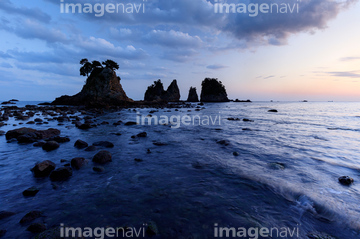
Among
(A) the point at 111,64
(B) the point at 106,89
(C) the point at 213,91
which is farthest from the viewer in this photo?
(C) the point at 213,91

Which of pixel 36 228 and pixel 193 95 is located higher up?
pixel 193 95

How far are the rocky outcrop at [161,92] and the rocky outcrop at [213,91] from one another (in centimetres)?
3142

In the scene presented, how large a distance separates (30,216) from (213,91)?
163 m

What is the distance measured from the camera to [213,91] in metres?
160

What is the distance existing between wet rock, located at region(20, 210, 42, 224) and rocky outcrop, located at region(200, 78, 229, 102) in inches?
6403

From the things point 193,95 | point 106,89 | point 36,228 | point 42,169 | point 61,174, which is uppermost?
point 193,95

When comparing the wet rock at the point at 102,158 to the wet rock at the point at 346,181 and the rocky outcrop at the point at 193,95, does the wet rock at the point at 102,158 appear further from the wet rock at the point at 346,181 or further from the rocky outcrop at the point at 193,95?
the rocky outcrop at the point at 193,95

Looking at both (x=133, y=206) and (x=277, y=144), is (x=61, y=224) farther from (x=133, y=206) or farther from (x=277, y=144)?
(x=277, y=144)

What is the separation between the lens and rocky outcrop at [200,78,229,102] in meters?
160

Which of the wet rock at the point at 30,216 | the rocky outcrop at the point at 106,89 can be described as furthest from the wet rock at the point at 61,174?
the rocky outcrop at the point at 106,89

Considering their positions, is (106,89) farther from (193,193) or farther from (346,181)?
(346,181)

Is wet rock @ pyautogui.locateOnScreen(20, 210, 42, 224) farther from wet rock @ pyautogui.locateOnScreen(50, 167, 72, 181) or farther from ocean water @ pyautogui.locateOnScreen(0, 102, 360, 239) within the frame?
wet rock @ pyautogui.locateOnScreen(50, 167, 72, 181)

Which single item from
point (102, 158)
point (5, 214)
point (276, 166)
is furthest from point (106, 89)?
point (276, 166)

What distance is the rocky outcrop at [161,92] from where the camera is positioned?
13938 cm
